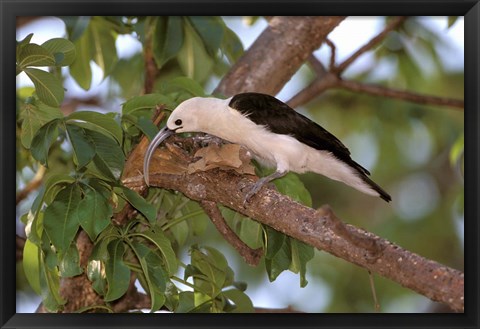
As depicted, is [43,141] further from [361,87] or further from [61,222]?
[361,87]

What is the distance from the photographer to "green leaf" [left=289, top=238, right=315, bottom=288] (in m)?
4.40

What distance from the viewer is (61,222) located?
386 centimetres

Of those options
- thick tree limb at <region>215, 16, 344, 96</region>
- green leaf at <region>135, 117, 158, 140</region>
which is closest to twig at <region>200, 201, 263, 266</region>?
green leaf at <region>135, 117, 158, 140</region>

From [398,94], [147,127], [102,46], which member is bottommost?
[147,127]

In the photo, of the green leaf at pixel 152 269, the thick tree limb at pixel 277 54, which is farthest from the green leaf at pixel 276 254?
the thick tree limb at pixel 277 54

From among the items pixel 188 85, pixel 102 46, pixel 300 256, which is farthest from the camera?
pixel 102 46

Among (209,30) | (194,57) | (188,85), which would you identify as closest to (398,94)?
(194,57)

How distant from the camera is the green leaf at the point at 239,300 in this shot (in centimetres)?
467

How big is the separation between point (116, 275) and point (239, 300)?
0.87 meters

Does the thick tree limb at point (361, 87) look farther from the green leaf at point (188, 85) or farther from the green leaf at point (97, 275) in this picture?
the green leaf at point (97, 275)

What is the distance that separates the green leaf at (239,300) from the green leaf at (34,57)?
151cm

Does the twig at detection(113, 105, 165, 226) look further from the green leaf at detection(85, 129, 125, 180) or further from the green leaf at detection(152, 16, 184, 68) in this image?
the green leaf at detection(152, 16, 184, 68)

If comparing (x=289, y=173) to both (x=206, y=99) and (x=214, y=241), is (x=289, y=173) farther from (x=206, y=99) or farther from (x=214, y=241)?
(x=214, y=241)
